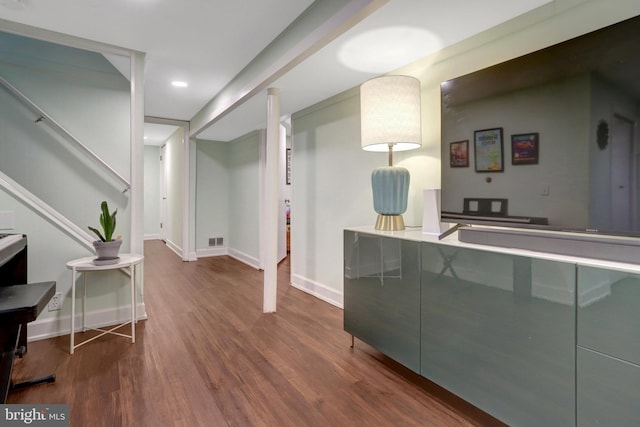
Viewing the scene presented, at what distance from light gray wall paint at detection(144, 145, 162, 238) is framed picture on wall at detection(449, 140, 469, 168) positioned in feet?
24.8

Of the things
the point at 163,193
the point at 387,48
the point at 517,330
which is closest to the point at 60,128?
the point at 387,48

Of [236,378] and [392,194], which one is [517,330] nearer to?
[392,194]

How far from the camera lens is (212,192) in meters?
5.77

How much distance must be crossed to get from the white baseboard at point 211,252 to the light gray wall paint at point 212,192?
2.6 inches

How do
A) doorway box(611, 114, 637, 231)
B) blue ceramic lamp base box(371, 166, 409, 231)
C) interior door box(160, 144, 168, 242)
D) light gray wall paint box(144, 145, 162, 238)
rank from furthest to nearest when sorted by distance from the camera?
1. light gray wall paint box(144, 145, 162, 238)
2. interior door box(160, 144, 168, 242)
3. blue ceramic lamp base box(371, 166, 409, 231)
4. doorway box(611, 114, 637, 231)

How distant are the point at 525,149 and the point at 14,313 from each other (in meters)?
2.41

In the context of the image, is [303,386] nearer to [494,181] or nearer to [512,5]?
[494,181]

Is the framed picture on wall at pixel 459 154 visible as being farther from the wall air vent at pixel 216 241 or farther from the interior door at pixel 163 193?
the interior door at pixel 163 193

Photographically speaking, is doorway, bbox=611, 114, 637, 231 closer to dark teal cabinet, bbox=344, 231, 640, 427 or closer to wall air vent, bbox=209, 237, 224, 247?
dark teal cabinet, bbox=344, 231, 640, 427

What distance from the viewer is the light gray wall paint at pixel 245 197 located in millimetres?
4875

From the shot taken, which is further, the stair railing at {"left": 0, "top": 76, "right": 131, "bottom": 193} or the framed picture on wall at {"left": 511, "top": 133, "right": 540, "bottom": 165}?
the stair railing at {"left": 0, "top": 76, "right": 131, "bottom": 193}

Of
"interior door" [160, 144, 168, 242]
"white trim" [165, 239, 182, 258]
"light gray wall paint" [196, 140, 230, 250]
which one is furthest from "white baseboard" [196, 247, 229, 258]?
"interior door" [160, 144, 168, 242]

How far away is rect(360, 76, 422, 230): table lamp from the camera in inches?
77.7

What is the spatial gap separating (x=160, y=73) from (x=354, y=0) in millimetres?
2288
